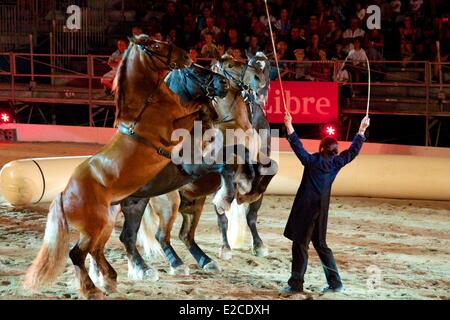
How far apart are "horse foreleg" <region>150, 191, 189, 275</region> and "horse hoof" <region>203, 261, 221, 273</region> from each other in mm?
190

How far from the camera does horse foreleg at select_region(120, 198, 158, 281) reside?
23.3 feet

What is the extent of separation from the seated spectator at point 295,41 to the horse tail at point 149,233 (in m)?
8.29

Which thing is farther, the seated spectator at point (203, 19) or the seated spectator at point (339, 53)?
the seated spectator at point (203, 19)

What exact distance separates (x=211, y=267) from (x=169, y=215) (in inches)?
24.2

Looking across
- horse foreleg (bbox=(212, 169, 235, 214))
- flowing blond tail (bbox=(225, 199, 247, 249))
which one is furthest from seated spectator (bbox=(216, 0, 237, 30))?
horse foreleg (bbox=(212, 169, 235, 214))

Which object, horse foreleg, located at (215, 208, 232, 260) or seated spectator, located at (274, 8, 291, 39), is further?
seated spectator, located at (274, 8, 291, 39)

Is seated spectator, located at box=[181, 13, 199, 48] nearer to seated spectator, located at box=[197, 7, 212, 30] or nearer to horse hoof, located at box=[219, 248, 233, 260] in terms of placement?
seated spectator, located at box=[197, 7, 212, 30]

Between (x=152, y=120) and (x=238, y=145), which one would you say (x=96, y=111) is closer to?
(x=238, y=145)

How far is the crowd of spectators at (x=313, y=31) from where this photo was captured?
1498 centimetres

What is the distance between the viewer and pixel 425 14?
632 inches

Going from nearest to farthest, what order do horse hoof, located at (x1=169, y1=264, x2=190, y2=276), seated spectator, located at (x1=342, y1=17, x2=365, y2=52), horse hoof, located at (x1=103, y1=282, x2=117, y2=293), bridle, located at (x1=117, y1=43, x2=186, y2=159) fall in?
bridle, located at (x1=117, y1=43, x2=186, y2=159), horse hoof, located at (x1=103, y1=282, x2=117, y2=293), horse hoof, located at (x1=169, y1=264, x2=190, y2=276), seated spectator, located at (x1=342, y1=17, x2=365, y2=52)

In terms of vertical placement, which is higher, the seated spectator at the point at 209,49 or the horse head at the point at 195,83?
the seated spectator at the point at 209,49

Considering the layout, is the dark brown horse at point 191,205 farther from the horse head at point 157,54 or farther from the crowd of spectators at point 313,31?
the crowd of spectators at point 313,31

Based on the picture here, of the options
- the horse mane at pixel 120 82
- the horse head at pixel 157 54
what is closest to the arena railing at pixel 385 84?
the horse head at pixel 157 54
